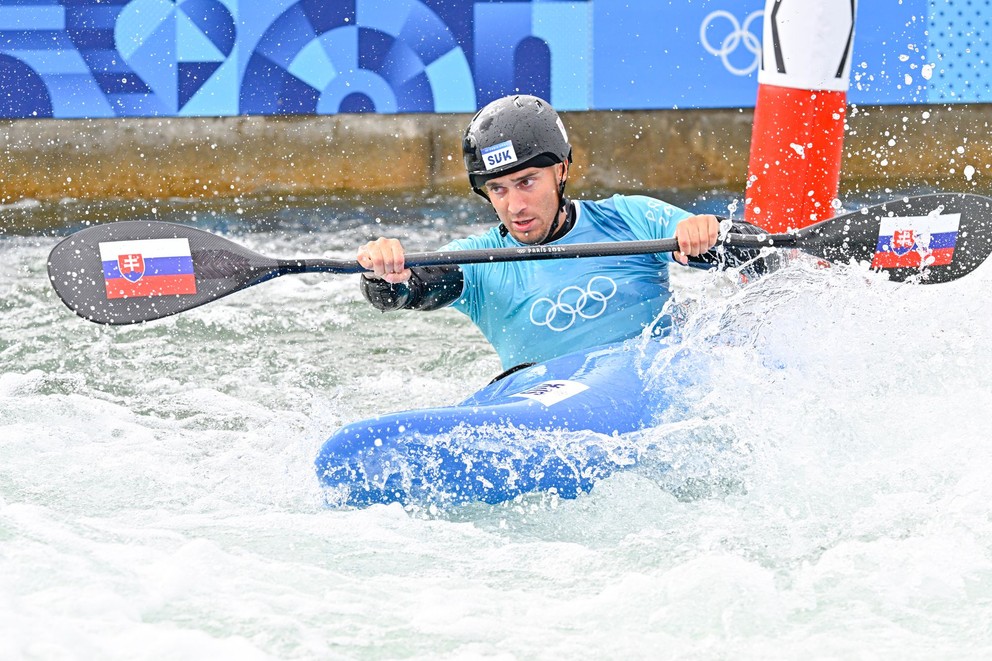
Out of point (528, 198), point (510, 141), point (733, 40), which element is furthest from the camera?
point (733, 40)

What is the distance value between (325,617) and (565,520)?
2.37 feet

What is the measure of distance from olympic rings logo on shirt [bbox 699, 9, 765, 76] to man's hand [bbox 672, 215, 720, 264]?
4.65 m

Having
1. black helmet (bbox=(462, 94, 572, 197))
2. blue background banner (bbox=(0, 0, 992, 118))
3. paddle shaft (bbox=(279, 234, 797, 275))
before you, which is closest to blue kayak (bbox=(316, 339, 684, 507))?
paddle shaft (bbox=(279, 234, 797, 275))

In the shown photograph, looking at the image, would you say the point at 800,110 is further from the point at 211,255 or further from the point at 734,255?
the point at 211,255

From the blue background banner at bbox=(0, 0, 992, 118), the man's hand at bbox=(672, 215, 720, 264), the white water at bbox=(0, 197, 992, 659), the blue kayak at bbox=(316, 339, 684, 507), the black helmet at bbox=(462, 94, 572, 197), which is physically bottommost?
the white water at bbox=(0, 197, 992, 659)

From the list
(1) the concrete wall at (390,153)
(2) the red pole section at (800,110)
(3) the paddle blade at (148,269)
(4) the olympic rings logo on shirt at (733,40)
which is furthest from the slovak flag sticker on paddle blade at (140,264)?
(4) the olympic rings logo on shirt at (733,40)

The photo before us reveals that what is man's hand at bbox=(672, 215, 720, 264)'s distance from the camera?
3.81 metres

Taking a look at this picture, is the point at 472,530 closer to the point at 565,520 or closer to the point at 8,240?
the point at 565,520

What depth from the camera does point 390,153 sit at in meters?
8.73

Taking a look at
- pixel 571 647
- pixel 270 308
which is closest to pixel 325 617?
pixel 571 647

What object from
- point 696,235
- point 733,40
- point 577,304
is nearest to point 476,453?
point 577,304

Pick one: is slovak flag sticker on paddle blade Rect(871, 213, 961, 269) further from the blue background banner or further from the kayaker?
the blue background banner

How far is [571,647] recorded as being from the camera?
2691mm

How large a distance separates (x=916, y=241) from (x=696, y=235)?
3.01ft
